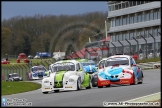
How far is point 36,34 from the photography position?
70875 millimetres

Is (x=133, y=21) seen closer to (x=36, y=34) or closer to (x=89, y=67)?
(x=36, y=34)

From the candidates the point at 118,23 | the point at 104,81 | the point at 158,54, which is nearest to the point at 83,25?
the point at 118,23

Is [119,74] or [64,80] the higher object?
[119,74]

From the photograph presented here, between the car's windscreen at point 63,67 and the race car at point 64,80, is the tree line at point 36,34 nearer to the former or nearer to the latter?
the car's windscreen at point 63,67

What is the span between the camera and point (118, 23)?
257ft

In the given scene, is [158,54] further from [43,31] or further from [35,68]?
[43,31]

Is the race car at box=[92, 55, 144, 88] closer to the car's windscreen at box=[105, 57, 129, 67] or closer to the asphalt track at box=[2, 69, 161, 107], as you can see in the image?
the car's windscreen at box=[105, 57, 129, 67]

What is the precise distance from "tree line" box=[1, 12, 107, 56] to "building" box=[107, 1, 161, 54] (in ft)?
22.7

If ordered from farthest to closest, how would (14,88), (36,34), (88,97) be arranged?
1. (36,34)
2. (14,88)
3. (88,97)

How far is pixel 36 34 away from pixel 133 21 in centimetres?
1509

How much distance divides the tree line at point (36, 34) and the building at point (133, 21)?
273 inches

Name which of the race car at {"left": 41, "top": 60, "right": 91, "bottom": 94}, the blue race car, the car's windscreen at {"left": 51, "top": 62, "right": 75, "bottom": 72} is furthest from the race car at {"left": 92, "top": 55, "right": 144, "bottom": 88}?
the blue race car

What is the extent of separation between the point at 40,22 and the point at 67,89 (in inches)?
1967

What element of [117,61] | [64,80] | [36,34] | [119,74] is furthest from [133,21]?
[64,80]
